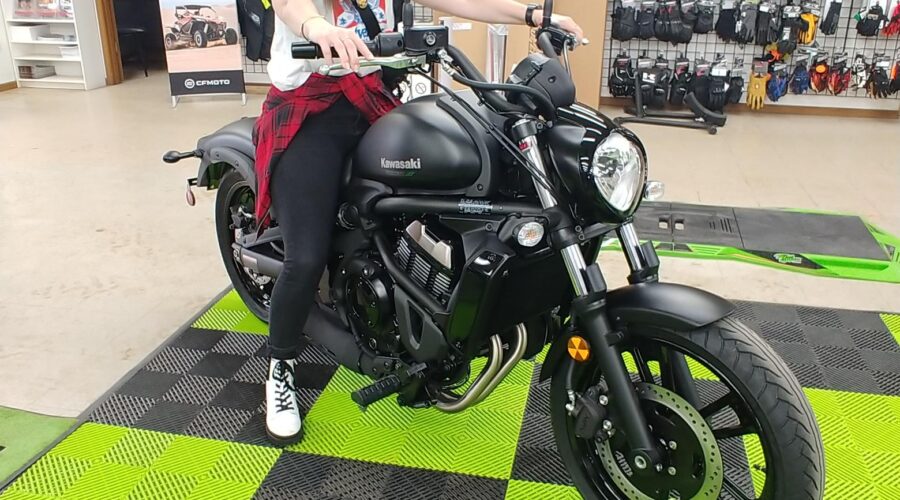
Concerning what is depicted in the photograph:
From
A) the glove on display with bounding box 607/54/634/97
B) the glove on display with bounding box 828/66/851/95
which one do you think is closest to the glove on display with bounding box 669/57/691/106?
the glove on display with bounding box 607/54/634/97

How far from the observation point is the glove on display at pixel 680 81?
21.7 ft

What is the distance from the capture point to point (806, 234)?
390 centimetres

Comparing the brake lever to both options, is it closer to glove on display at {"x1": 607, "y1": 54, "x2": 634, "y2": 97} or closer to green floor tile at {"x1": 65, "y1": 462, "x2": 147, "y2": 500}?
green floor tile at {"x1": 65, "y1": 462, "x2": 147, "y2": 500}

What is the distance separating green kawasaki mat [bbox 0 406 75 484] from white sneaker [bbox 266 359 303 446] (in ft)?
2.06

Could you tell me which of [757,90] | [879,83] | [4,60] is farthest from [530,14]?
[4,60]

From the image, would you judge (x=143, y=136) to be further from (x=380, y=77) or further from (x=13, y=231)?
(x=380, y=77)

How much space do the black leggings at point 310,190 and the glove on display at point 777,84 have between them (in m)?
5.64

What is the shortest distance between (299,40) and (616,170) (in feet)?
3.05

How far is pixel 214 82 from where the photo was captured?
716 centimetres

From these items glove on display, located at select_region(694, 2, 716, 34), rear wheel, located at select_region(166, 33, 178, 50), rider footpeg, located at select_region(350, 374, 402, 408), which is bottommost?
rider footpeg, located at select_region(350, 374, 402, 408)

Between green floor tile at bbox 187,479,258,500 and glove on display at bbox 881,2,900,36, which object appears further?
glove on display at bbox 881,2,900,36

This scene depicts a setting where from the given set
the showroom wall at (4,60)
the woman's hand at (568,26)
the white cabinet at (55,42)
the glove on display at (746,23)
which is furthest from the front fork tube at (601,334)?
the showroom wall at (4,60)

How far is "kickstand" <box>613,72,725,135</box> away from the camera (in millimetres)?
6312

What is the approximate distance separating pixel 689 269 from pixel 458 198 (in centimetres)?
199
